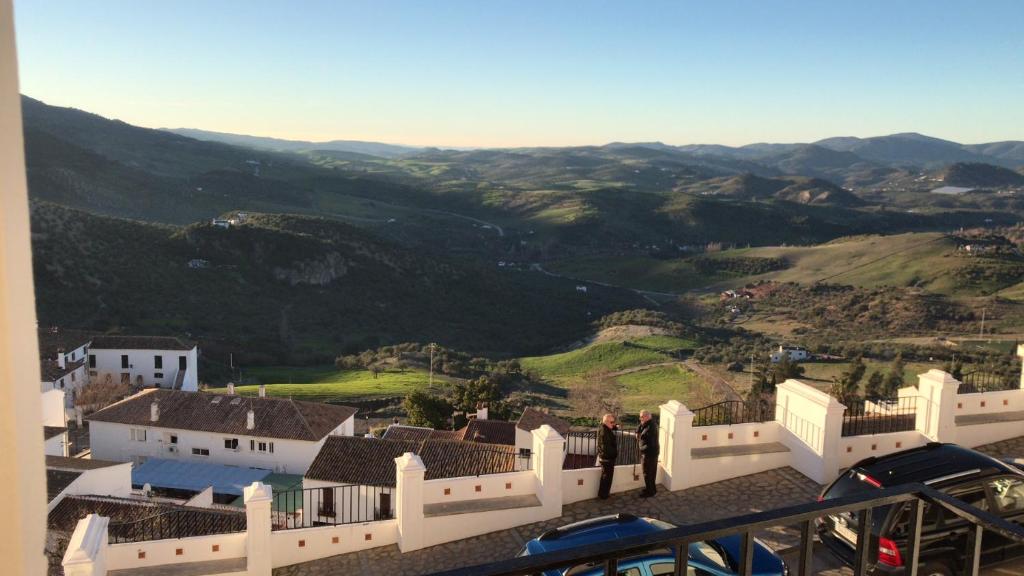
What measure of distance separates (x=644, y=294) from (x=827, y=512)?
273ft

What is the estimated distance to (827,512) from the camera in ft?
9.13

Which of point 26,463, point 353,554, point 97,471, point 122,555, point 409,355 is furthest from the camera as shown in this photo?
point 409,355

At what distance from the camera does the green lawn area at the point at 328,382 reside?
3712cm

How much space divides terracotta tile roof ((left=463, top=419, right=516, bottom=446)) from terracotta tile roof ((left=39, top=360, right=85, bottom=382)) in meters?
19.7

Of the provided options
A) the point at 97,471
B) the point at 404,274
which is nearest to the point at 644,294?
the point at 404,274

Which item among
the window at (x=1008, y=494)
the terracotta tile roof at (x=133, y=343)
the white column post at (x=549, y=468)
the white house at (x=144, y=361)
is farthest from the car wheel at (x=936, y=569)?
the terracotta tile roof at (x=133, y=343)

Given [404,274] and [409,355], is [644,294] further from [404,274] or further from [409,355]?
[409,355]

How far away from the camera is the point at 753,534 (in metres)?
2.64

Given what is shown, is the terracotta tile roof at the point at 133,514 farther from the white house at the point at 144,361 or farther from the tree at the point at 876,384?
the tree at the point at 876,384

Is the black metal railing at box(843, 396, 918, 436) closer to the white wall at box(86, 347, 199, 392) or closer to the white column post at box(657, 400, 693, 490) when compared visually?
the white column post at box(657, 400, 693, 490)

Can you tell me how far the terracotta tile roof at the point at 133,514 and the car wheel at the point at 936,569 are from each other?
35.5 feet

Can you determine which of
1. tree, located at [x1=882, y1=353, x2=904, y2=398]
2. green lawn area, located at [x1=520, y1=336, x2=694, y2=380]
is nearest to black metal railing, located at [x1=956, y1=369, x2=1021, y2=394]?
tree, located at [x1=882, y1=353, x2=904, y2=398]

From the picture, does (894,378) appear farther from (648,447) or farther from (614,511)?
(614,511)

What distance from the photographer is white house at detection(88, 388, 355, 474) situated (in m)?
23.7
